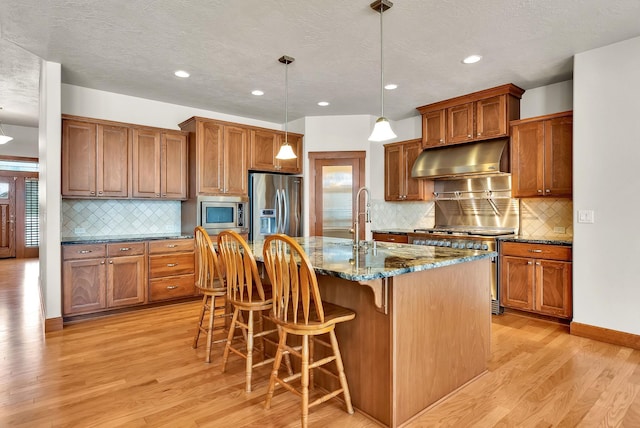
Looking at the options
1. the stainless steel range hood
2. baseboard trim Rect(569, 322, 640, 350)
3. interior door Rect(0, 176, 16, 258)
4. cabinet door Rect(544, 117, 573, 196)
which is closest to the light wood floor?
baseboard trim Rect(569, 322, 640, 350)

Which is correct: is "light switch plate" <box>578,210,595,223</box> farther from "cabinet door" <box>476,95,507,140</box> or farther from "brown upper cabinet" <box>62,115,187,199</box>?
"brown upper cabinet" <box>62,115,187,199</box>

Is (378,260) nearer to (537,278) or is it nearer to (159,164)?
(537,278)

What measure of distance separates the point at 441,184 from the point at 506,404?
3.48 m

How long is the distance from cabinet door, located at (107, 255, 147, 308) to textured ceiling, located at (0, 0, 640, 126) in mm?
2046

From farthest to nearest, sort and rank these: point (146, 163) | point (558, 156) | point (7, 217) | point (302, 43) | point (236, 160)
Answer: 1. point (7, 217)
2. point (236, 160)
3. point (146, 163)
4. point (558, 156)
5. point (302, 43)

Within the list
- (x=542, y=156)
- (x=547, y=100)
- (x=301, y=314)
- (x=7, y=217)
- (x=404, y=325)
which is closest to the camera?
(x=404, y=325)

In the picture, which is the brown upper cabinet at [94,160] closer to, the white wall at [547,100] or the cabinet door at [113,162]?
the cabinet door at [113,162]

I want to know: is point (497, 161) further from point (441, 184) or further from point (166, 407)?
point (166, 407)

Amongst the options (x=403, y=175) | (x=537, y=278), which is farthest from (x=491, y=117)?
(x=537, y=278)

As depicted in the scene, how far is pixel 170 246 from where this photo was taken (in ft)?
14.2

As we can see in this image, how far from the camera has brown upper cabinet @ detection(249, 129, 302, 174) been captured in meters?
5.09

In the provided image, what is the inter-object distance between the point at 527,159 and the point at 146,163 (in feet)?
14.7

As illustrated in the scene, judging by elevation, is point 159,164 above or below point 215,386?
above

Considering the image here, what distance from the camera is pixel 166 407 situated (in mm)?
2104
